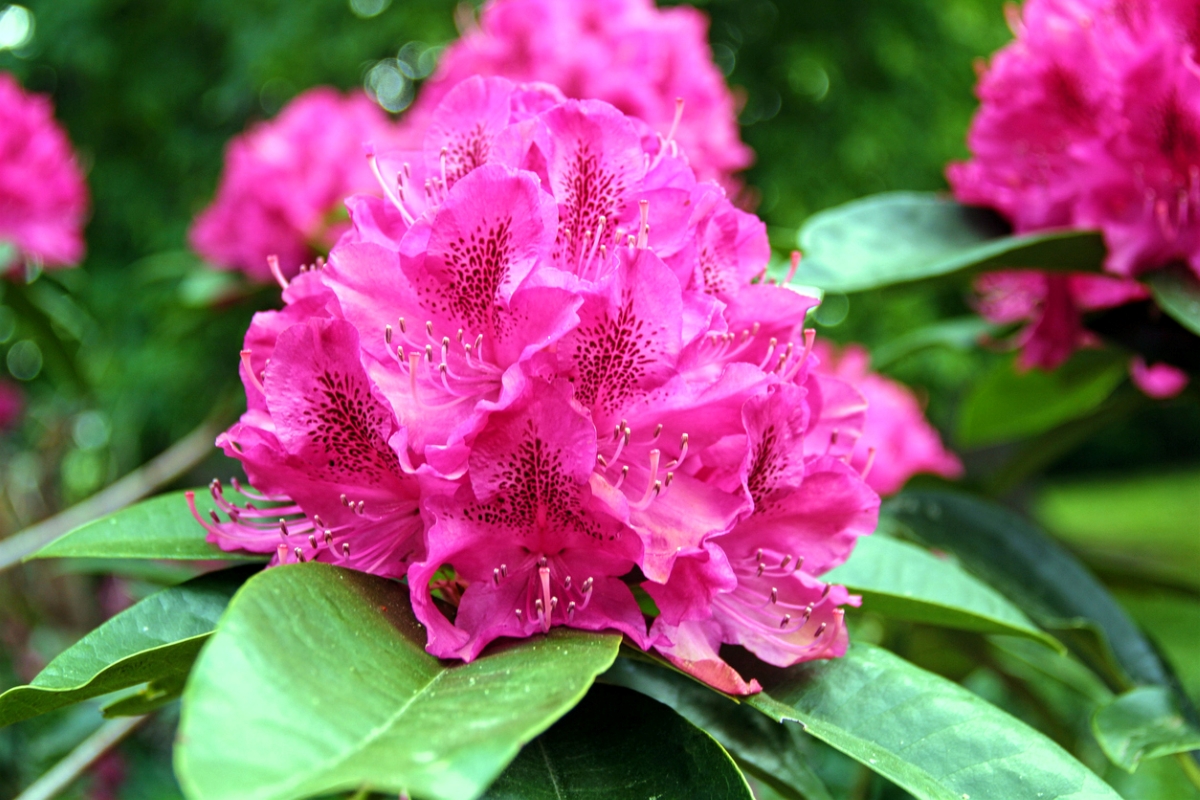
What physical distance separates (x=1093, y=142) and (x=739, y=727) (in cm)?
77

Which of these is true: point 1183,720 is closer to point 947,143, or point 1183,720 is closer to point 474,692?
point 474,692

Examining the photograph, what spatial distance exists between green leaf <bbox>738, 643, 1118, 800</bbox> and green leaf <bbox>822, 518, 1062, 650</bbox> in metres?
0.08

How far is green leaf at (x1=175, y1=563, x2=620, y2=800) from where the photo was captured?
42 centimetres

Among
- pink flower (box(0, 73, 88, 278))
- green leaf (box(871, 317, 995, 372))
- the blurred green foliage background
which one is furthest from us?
the blurred green foliage background

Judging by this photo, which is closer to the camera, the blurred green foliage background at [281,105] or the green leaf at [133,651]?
the green leaf at [133,651]

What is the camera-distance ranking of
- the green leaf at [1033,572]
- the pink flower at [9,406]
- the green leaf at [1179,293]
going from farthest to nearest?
1. the pink flower at [9,406]
2. the green leaf at [1033,572]
3. the green leaf at [1179,293]

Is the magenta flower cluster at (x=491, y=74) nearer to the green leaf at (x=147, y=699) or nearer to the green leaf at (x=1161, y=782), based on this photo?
the green leaf at (x=147, y=699)

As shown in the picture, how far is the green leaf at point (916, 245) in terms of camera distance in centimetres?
110

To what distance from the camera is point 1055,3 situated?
4.01ft

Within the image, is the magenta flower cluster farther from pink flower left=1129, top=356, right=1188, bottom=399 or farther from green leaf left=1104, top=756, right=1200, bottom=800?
green leaf left=1104, top=756, right=1200, bottom=800

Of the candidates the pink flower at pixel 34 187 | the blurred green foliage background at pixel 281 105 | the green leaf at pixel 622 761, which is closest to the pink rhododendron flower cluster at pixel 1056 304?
the green leaf at pixel 622 761

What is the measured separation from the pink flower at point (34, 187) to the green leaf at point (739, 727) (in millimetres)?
1943

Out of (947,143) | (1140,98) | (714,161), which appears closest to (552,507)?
(1140,98)

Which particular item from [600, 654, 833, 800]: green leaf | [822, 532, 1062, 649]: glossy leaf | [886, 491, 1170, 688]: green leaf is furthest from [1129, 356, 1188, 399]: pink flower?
[600, 654, 833, 800]: green leaf
